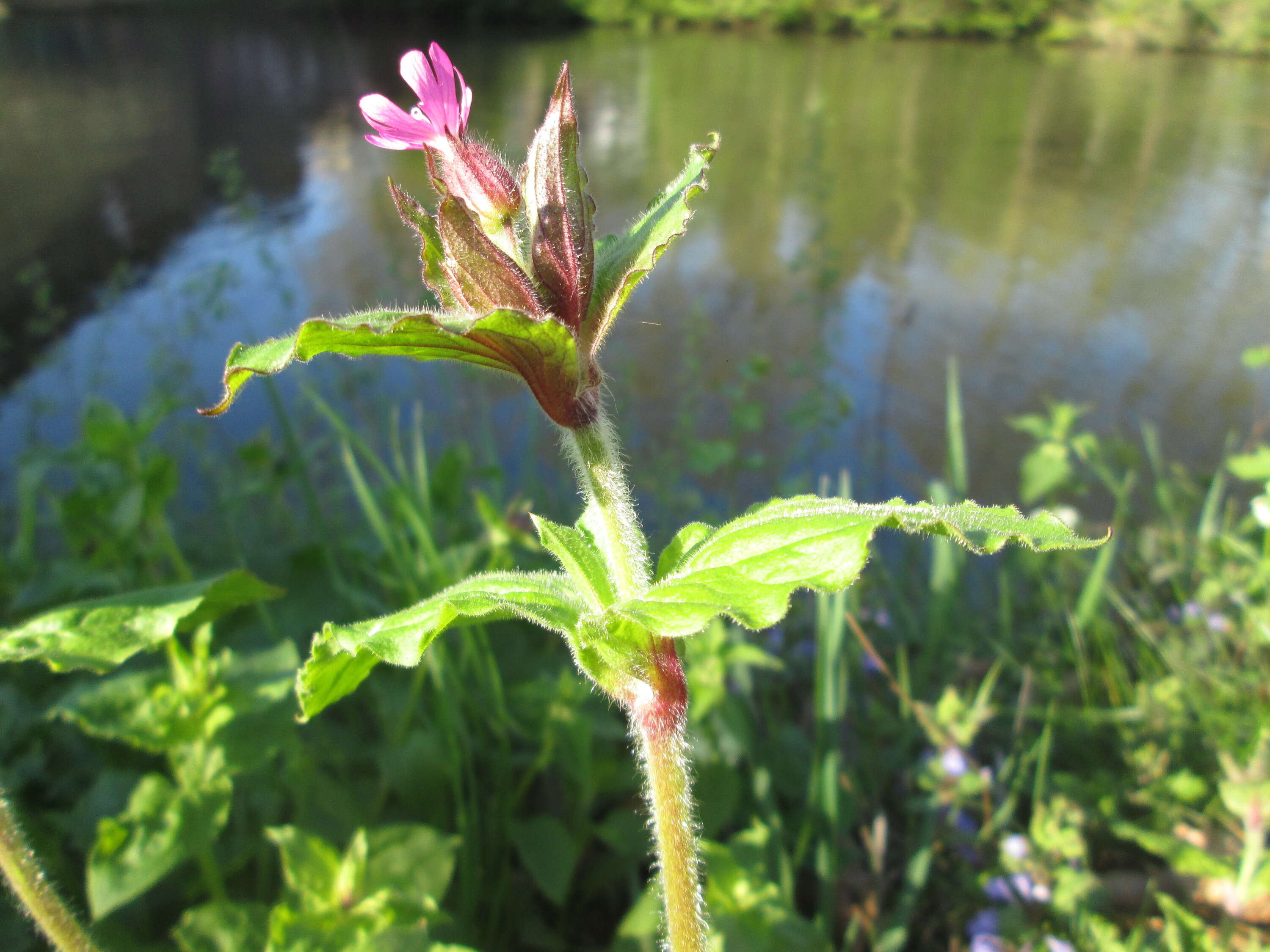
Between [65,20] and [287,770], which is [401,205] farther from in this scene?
[65,20]

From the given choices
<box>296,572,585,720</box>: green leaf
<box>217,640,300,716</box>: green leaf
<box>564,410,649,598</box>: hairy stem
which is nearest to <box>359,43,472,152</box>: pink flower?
<box>564,410,649,598</box>: hairy stem

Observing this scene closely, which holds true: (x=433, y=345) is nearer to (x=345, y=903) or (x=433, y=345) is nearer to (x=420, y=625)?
(x=420, y=625)

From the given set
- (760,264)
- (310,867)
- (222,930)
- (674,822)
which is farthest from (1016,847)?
(760,264)

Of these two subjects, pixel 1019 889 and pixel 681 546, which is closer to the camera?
pixel 681 546

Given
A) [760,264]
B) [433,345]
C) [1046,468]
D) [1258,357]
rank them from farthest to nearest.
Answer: [760,264] < [1046,468] < [1258,357] < [433,345]

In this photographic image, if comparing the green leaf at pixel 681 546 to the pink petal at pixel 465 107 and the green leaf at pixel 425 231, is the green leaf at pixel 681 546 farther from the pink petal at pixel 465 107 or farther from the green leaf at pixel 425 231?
the pink petal at pixel 465 107

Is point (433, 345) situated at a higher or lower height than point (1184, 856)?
higher
